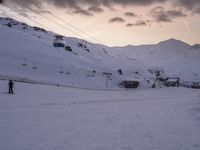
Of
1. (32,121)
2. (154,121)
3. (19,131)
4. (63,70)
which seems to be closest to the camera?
(19,131)

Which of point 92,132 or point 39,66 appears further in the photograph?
point 39,66

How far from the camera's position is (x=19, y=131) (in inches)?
832

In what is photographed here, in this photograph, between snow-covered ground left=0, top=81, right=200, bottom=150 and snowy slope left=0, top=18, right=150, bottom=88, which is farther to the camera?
snowy slope left=0, top=18, right=150, bottom=88

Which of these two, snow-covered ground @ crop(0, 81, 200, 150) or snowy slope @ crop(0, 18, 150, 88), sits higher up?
snowy slope @ crop(0, 18, 150, 88)

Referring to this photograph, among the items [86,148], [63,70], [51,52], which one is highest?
[51,52]

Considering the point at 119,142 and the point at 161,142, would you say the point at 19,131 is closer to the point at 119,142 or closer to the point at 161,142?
the point at 119,142

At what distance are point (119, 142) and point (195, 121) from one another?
12204 mm

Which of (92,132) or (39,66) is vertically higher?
(39,66)

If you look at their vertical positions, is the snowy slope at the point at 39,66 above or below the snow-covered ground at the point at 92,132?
above

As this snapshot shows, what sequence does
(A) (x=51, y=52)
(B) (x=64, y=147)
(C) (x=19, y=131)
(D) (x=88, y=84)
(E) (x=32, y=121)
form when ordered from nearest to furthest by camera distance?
(B) (x=64, y=147)
(C) (x=19, y=131)
(E) (x=32, y=121)
(D) (x=88, y=84)
(A) (x=51, y=52)

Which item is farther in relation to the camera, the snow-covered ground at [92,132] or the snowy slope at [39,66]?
the snowy slope at [39,66]

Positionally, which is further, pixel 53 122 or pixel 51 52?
pixel 51 52

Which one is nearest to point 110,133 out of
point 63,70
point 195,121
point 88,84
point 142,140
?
point 142,140

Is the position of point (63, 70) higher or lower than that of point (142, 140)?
higher
